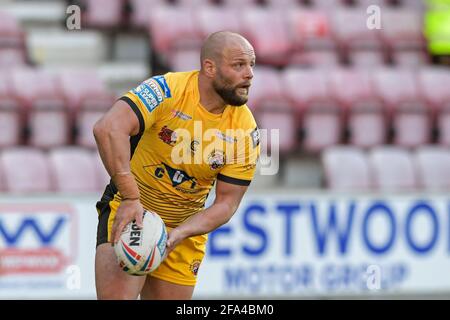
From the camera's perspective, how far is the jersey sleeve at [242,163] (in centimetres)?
599

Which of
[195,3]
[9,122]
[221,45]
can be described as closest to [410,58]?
[195,3]

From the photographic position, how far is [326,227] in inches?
380

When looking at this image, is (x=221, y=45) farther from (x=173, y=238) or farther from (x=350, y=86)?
(x=350, y=86)

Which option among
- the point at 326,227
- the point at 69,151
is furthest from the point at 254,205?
the point at 69,151

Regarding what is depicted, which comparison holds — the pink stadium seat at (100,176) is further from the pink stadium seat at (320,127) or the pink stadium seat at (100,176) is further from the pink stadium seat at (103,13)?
the pink stadium seat at (103,13)

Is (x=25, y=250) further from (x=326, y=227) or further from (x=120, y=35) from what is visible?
(x=120, y=35)

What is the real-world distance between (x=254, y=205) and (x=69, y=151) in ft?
5.90

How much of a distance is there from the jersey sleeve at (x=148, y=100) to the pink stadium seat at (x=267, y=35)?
6.04 m

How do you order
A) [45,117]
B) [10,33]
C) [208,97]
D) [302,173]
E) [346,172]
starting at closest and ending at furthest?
[208,97]
[346,172]
[45,117]
[302,173]
[10,33]

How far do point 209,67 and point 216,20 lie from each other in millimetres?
6044

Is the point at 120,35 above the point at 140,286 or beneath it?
above

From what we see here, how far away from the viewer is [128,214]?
5.64 meters

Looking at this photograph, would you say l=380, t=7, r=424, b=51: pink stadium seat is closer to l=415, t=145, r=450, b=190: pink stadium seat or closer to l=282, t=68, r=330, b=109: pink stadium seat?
l=282, t=68, r=330, b=109: pink stadium seat

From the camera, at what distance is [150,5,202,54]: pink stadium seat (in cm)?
1148
